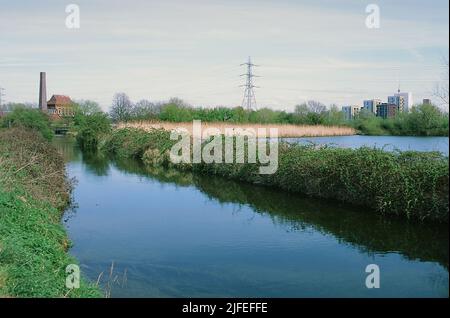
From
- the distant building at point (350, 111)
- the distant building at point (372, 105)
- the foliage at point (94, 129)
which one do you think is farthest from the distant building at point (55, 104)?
the distant building at point (372, 105)

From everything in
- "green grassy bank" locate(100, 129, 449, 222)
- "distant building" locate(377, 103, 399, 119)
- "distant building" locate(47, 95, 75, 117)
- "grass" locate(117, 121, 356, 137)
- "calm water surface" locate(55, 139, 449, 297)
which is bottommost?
"calm water surface" locate(55, 139, 449, 297)

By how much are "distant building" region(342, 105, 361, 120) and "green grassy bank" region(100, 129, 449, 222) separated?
785 inches

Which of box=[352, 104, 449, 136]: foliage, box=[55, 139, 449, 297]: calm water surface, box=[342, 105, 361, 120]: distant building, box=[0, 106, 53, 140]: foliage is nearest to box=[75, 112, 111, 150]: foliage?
box=[0, 106, 53, 140]: foliage

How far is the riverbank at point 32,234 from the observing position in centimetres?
563

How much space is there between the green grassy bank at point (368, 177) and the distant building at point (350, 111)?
65.4 ft

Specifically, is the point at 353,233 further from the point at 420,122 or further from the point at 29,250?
the point at 420,122

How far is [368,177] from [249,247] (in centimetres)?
426

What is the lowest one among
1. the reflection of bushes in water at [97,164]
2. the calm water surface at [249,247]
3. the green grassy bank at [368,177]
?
the calm water surface at [249,247]

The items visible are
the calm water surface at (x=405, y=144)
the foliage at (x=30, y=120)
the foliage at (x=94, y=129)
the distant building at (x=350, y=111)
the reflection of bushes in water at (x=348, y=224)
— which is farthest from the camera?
the foliage at (x=94, y=129)

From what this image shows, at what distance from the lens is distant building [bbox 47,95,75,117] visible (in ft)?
179

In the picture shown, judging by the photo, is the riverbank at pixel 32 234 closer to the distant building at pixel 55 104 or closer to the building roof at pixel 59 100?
the distant building at pixel 55 104

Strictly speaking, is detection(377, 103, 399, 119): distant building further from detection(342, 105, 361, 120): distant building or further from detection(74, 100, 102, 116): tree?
detection(74, 100, 102, 116): tree
